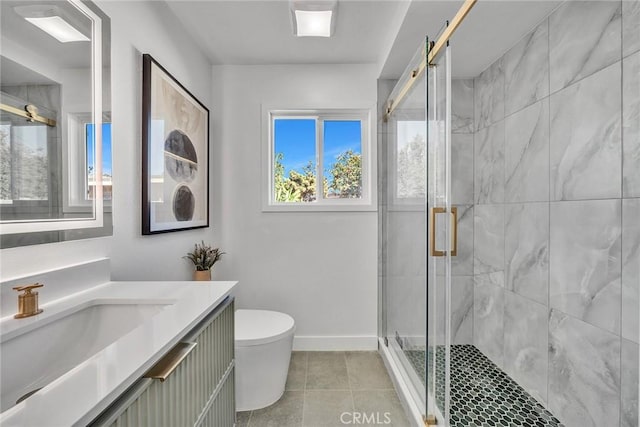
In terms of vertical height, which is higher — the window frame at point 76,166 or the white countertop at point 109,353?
the window frame at point 76,166

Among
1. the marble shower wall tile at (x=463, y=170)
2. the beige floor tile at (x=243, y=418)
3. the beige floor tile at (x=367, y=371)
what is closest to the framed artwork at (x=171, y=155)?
the beige floor tile at (x=243, y=418)

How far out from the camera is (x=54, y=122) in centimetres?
104

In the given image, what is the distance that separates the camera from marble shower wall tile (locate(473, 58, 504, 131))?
2.22 m

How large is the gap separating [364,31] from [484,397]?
7.94 feet

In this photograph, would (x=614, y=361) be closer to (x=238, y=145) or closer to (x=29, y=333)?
(x=29, y=333)

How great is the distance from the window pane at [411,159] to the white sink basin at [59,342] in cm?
125

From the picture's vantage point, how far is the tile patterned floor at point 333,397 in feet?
5.65

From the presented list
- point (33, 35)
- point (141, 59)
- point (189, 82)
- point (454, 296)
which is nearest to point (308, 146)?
point (189, 82)

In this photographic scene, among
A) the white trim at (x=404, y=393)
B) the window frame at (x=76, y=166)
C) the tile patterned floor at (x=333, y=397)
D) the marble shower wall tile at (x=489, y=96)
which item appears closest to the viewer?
the window frame at (x=76, y=166)

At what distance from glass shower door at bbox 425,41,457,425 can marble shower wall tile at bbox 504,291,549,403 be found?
2.82 ft

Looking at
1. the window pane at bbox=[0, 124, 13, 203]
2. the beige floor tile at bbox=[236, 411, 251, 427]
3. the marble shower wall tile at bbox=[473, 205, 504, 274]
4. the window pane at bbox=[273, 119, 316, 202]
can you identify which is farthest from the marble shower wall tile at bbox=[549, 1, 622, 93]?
the beige floor tile at bbox=[236, 411, 251, 427]

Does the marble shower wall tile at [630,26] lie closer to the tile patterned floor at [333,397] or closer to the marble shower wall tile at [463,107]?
the marble shower wall tile at [463,107]

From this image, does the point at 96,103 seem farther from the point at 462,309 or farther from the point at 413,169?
the point at 462,309

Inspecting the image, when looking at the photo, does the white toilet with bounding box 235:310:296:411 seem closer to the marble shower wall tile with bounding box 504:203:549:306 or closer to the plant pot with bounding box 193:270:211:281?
the plant pot with bounding box 193:270:211:281
